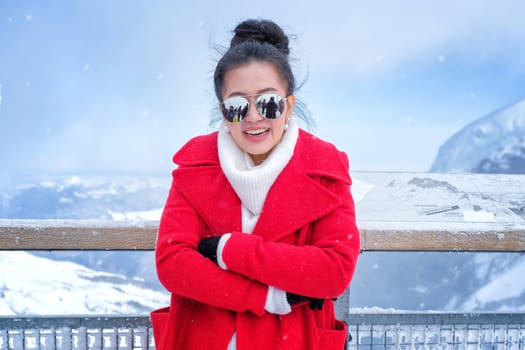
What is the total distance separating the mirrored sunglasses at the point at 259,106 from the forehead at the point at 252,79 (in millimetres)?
32

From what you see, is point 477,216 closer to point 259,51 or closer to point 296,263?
point 296,263

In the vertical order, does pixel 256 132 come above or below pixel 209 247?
above

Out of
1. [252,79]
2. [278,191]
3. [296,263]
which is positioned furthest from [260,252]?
[252,79]

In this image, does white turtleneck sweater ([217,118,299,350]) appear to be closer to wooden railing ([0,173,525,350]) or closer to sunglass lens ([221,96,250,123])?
sunglass lens ([221,96,250,123])

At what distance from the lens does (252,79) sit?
128cm

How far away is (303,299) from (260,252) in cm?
18

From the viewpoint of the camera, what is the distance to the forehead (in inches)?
50.1

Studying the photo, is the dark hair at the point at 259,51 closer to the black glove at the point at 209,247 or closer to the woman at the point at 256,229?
the woman at the point at 256,229

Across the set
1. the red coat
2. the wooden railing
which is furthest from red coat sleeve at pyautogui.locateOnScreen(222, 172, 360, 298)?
the wooden railing

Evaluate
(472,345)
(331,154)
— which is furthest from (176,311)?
(472,345)

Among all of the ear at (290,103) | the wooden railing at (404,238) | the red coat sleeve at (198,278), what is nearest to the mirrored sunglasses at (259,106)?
the ear at (290,103)

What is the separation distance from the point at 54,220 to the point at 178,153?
47cm

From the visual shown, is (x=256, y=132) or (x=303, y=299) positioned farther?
(x=256, y=132)

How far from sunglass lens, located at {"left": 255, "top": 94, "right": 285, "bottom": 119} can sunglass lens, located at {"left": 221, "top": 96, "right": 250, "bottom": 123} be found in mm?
36
